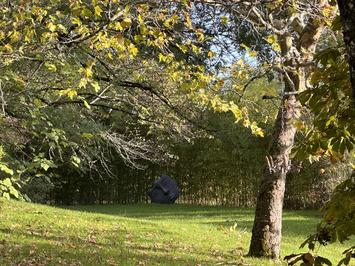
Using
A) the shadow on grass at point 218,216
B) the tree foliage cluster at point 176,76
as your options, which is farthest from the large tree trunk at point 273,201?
the shadow on grass at point 218,216

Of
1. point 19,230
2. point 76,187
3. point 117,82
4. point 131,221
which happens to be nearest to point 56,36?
point 117,82

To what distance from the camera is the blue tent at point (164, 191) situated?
830 inches

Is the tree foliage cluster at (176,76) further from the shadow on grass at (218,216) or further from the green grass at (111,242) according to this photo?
the shadow on grass at (218,216)

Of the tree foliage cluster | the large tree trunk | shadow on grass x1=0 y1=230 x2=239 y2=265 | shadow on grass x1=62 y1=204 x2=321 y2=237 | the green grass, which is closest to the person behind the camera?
the tree foliage cluster

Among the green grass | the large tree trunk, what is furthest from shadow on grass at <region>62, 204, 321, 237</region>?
the large tree trunk

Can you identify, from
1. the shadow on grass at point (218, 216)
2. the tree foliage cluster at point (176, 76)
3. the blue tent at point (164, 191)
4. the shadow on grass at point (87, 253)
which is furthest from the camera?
the blue tent at point (164, 191)

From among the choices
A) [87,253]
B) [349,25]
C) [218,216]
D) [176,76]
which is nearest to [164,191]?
[218,216]

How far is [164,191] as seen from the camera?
2116cm

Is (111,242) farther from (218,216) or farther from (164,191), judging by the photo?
(164,191)

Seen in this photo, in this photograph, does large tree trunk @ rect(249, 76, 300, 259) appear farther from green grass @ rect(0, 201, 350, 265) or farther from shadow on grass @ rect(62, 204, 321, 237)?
shadow on grass @ rect(62, 204, 321, 237)

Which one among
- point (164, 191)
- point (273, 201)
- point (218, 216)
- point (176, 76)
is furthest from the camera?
point (164, 191)

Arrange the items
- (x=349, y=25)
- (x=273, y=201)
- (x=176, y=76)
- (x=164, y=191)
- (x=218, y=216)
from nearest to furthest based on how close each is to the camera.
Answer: (x=349, y=25)
(x=176, y=76)
(x=273, y=201)
(x=218, y=216)
(x=164, y=191)

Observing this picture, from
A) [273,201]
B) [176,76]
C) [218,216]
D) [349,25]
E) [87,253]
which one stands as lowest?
[87,253]

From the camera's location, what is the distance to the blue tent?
21094 millimetres
